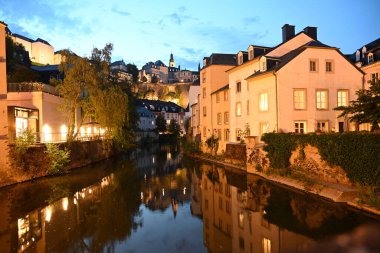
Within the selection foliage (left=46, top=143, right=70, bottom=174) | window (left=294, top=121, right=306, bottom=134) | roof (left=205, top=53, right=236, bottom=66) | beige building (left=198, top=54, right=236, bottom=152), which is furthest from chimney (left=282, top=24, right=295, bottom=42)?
foliage (left=46, top=143, right=70, bottom=174)

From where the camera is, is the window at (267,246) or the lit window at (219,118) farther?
the lit window at (219,118)

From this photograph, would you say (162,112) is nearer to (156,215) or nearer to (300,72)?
(300,72)

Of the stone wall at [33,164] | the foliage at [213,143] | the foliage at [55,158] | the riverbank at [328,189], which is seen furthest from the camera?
the foliage at [213,143]

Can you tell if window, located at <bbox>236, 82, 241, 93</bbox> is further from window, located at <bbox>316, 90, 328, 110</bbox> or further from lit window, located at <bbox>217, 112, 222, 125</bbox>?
window, located at <bbox>316, 90, 328, 110</bbox>

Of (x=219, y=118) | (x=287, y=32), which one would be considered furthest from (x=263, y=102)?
(x=219, y=118)

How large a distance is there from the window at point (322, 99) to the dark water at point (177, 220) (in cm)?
777

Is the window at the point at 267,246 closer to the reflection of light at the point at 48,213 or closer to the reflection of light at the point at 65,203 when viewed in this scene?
the reflection of light at the point at 48,213

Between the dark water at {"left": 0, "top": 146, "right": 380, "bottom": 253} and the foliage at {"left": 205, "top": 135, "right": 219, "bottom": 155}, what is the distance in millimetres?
15985

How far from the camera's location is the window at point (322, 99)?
24.2 metres

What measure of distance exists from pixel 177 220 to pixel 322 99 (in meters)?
15.8

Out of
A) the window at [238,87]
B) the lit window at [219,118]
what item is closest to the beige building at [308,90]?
the window at [238,87]

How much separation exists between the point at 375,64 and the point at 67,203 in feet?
96.8

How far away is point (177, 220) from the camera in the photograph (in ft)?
46.0

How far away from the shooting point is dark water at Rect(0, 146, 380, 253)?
1031 centimetres
